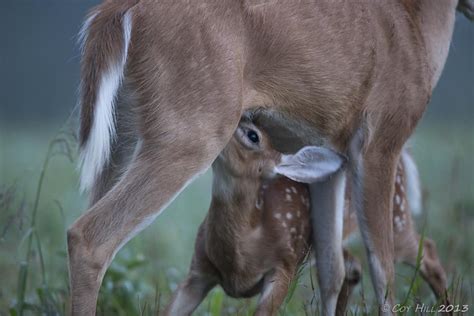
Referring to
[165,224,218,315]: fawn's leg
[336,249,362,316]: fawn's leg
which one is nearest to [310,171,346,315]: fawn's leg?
[336,249,362,316]: fawn's leg

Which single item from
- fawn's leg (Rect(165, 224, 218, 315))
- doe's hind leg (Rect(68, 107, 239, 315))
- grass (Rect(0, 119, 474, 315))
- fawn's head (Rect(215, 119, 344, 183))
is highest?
doe's hind leg (Rect(68, 107, 239, 315))

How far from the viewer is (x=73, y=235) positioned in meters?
4.48

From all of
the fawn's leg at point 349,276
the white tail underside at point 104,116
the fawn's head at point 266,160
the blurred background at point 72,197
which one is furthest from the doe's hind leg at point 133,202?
the fawn's leg at point 349,276

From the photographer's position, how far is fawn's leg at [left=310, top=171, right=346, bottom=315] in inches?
238

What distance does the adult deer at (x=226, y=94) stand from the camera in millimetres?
4586

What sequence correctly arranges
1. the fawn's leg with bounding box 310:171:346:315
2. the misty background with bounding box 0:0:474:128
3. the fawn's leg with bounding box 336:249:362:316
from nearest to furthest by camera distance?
the fawn's leg with bounding box 310:171:346:315, the fawn's leg with bounding box 336:249:362:316, the misty background with bounding box 0:0:474:128

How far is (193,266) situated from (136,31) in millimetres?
1604

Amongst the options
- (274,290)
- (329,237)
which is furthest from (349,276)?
(274,290)

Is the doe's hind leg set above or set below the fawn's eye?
above

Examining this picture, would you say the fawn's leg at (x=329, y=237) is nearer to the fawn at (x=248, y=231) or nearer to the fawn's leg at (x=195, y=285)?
the fawn at (x=248, y=231)

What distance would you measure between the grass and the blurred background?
0.01 metres

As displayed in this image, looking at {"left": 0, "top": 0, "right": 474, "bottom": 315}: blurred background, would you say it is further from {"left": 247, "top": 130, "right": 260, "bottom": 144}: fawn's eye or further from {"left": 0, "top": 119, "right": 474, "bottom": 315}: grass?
{"left": 247, "top": 130, "right": 260, "bottom": 144}: fawn's eye

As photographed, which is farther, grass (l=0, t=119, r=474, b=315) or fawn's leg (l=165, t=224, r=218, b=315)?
fawn's leg (l=165, t=224, r=218, b=315)

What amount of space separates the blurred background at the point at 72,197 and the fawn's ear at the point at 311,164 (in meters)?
0.55
